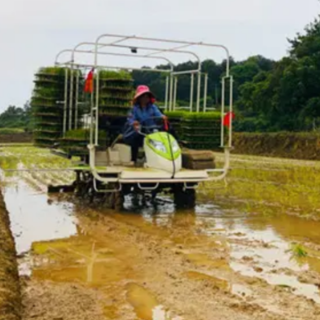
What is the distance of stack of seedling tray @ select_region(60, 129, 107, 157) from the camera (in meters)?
10.5

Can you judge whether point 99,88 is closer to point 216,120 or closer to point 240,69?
point 216,120

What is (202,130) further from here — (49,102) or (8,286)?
(8,286)

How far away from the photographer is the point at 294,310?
4.72 m

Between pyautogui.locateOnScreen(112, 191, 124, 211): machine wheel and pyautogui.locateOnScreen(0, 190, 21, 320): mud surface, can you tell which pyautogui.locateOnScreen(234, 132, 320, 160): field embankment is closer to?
pyautogui.locateOnScreen(112, 191, 124, 211): machine wheel

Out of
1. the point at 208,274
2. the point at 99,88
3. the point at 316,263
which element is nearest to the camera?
the point at 208,274

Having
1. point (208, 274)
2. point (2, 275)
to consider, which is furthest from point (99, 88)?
point (2, 275)

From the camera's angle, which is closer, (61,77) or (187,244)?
(187,244)

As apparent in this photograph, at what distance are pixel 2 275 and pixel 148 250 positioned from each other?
2529 millimetres

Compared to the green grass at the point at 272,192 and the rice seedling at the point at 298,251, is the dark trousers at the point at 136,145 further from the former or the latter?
the rice seedling at the point at 298,251

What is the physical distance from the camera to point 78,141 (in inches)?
418

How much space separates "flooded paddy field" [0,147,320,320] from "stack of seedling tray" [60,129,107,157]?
982mm

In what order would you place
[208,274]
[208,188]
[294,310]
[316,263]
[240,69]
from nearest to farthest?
[294,310] < [208,274] < [316,263] < [208,188] < [240,69]

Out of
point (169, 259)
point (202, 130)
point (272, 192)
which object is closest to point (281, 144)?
point (272, 192)

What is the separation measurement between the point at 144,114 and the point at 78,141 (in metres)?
1.23
